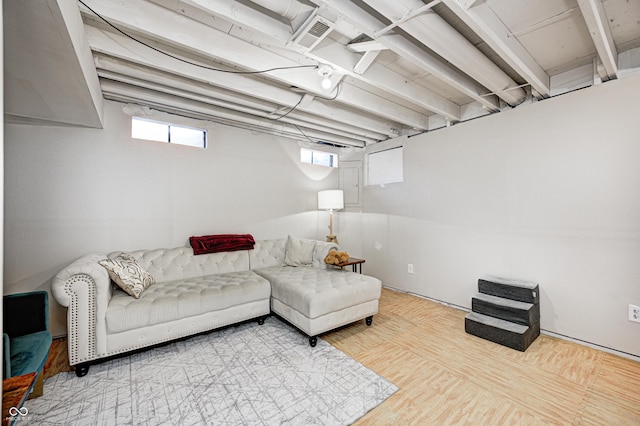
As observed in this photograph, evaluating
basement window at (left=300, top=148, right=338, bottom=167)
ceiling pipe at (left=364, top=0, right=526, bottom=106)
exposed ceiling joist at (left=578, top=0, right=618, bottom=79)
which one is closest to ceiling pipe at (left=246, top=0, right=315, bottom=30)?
ceiling pipe at (left=364, top=0, right=526, bottom=106)

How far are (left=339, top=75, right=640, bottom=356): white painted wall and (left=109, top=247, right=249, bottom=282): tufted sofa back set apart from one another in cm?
253

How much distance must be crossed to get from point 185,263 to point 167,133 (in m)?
1.61

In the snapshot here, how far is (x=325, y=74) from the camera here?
2.43m

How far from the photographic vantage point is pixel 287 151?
14.3ft

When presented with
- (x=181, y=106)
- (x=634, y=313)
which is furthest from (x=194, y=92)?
(x=634, y=313)

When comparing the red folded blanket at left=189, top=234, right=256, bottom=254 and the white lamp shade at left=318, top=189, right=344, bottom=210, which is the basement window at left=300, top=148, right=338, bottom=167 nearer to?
the white lamp shade at left=318, top=189, right=344, bottom=210

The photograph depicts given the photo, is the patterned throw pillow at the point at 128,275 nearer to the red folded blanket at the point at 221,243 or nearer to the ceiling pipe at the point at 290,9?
the red folded blanket at the point at 221,243

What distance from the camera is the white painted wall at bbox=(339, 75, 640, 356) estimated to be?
2.37 meters

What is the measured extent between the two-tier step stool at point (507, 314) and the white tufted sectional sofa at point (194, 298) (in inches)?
42.2

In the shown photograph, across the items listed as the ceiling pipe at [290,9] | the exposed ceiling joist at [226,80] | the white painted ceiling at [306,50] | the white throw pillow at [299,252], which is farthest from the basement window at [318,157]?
the ceiling pipe at [290,9]

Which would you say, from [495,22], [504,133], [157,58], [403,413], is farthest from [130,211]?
[504,133]

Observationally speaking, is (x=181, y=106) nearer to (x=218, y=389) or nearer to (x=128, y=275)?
(x=128, y=275)

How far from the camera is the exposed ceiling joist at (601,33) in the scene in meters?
1.59

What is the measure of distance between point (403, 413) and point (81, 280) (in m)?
2.47
